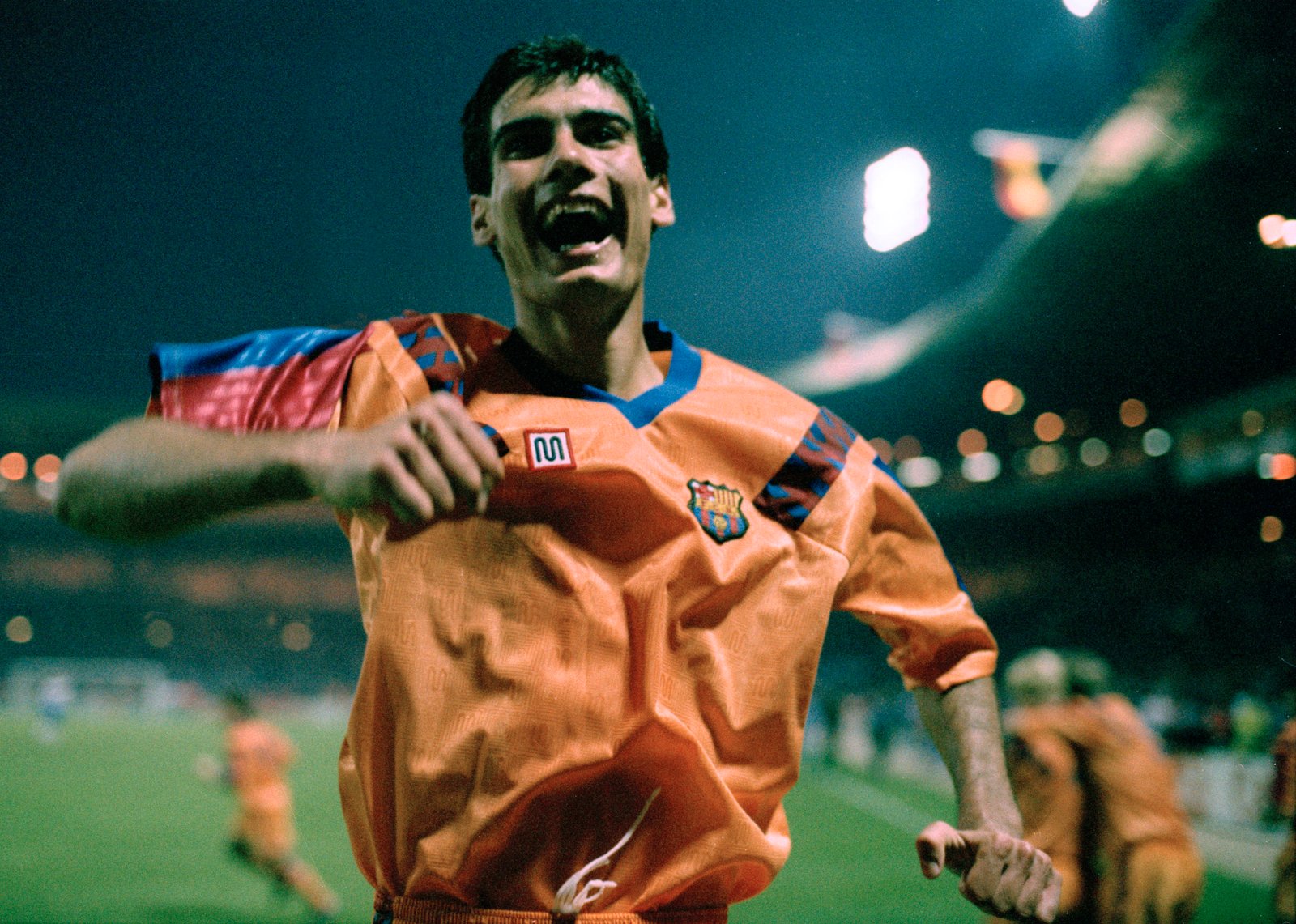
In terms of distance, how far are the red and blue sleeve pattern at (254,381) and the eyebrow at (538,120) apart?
450 millimetres

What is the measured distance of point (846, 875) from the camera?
9.38 metres

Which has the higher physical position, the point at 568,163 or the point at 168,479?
the point at 568,163

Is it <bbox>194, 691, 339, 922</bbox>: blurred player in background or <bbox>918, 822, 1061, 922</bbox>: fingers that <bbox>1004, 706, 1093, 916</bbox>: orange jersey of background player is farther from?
<bbox>194, 691, 339, 922</bbox>: blurred player in background

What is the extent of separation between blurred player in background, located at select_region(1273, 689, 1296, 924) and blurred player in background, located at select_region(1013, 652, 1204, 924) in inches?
19.8

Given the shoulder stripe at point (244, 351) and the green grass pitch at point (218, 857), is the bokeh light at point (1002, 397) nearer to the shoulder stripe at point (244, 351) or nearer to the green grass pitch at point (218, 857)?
the green grass pitch at point (218, 857)

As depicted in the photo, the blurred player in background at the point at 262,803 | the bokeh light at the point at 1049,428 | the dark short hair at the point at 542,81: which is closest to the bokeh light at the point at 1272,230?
the dark short hair at the point at 542,81

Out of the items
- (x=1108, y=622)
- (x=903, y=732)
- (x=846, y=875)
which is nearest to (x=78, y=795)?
(x=846, y=875)

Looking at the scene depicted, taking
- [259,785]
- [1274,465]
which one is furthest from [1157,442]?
[259,785]

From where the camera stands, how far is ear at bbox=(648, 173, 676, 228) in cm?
185

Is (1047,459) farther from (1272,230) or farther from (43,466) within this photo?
(43,466)

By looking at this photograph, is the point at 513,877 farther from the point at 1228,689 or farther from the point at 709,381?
the point at 1228,689

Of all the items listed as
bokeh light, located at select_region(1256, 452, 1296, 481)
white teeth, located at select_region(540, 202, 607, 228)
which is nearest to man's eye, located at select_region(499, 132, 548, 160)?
white teeth, located at select_region(540, 202, 607, 228)

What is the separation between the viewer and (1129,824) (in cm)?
506

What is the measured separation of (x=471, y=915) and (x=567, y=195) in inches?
44.5
